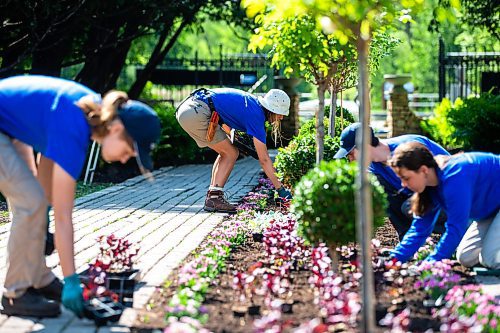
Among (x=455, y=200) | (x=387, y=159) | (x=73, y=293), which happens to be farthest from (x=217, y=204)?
(x=73, y=293)

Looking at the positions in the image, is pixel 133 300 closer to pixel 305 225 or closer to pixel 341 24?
pixel 305 225

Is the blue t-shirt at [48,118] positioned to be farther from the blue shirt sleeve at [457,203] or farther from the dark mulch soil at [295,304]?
the blue shirt sleeve at [457,203]

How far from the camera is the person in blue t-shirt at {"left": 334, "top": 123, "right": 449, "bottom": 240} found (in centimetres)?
684

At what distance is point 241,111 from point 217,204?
46.1 inches

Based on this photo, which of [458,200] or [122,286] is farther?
[458,200]

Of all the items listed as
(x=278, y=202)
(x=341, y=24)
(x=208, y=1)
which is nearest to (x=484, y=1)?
(x=208, y=1)

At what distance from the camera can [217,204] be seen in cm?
992

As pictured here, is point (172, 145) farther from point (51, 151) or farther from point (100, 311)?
point (51, 151)

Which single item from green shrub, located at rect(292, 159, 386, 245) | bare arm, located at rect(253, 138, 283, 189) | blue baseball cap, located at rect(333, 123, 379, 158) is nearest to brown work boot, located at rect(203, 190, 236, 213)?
bare arm, located at rect(253, 138, 283, 189)

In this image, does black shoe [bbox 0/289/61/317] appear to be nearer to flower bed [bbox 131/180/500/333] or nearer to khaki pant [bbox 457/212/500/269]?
flower bed [bbox 131/180/500/333]

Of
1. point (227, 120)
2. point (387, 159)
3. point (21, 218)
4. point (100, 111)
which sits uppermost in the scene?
point (100, 111)

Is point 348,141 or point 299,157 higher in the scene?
point 348,141

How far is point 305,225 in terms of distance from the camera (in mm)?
5828

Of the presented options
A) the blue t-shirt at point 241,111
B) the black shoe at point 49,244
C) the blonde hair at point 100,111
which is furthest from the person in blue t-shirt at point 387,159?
the blonde hair at point 100,111
